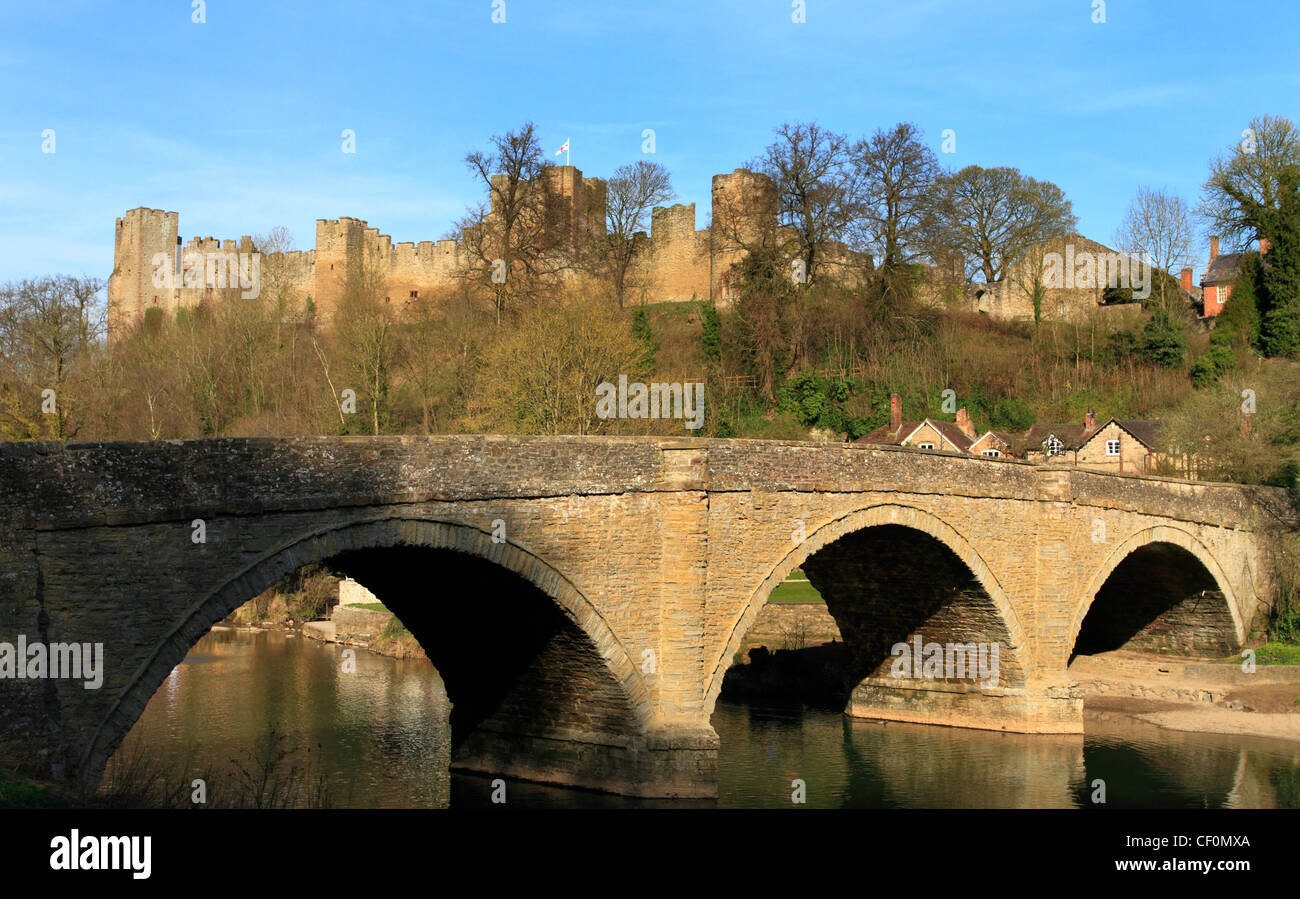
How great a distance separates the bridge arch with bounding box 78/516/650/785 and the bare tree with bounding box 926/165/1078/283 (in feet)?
120

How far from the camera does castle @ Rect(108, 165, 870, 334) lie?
49.7 metres

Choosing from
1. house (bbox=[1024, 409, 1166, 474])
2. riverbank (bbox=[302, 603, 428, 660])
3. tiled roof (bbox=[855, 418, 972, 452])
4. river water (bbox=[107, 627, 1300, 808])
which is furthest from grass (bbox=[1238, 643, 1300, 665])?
riverbank (bbox=[302, 603, 428, 660])

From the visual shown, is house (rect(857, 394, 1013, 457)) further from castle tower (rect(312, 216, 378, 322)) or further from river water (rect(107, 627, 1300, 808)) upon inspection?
castle tower (rect(312, 216, 378, 322))

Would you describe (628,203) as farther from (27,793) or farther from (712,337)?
(27,793)

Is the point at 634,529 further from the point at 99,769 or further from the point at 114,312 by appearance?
the point at 114,312

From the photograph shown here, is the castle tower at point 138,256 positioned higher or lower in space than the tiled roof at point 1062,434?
higher

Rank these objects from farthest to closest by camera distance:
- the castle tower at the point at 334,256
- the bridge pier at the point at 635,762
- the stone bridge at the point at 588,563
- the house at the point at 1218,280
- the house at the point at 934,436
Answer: the castle tower at the point at 334,256, the house at the point at 1218,280, the house at the point at 934,436, the bridge pier at the point at 635,762, the stone bridge at the point at 588,563

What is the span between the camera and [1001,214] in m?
49.9

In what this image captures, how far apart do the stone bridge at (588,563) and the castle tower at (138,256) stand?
4835 cm

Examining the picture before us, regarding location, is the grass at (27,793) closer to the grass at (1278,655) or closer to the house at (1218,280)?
the grass at (1278,655)

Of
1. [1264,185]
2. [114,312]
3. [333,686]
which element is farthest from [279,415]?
[1264,185]

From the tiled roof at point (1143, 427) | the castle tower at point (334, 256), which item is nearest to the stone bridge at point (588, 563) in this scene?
the tiled roof at point (1143, 427)

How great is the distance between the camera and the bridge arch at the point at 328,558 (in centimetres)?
1069
